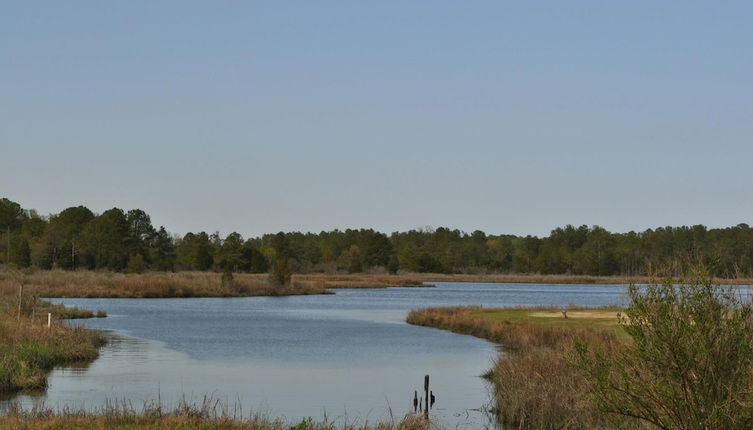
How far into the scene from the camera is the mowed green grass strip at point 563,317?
153 feet

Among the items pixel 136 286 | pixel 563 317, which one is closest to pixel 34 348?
pixel 563 317

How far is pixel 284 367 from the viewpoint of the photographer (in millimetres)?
39875

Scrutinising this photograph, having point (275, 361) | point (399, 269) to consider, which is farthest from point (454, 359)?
point (399, 269)

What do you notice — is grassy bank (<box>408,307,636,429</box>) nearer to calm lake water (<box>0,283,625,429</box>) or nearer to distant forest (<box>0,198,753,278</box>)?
calm lake water (<box>0,283,625,429</box>)

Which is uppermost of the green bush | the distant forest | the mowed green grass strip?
the distant forest

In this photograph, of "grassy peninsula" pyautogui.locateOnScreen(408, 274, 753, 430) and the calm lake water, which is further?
the calm lake water

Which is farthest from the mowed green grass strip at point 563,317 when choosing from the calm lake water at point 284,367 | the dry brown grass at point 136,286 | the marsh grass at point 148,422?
the dry brown grass at point 136,286

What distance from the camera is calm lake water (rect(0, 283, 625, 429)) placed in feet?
95.3

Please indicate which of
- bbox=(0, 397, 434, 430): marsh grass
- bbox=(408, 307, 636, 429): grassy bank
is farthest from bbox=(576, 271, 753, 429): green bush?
bbox=(0, 397, 434, 430): marsh grass

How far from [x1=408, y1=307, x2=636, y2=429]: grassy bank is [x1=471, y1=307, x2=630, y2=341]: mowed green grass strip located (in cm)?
5

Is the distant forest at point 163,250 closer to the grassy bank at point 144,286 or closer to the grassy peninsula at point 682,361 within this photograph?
the grassy bank at point 144,286

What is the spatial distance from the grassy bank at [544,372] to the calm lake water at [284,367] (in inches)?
44.2

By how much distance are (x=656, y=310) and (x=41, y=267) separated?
134 metres

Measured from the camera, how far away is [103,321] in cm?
6294
